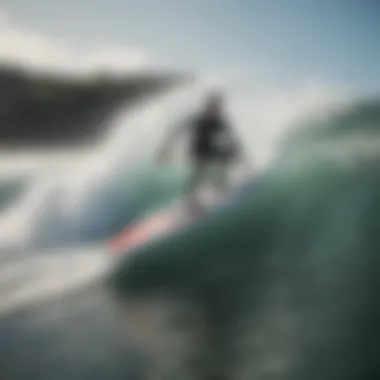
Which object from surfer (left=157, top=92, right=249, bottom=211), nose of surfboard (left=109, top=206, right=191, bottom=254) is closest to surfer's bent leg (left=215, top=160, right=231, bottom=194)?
surfer (left=157, top=92, right=249, bottom=211)

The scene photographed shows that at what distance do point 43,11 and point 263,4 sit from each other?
44 centimetres

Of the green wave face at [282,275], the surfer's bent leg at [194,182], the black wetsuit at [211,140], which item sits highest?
the black wetsuit at [211,140]

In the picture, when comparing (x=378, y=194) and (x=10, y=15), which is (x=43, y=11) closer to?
(x=10, y=15)

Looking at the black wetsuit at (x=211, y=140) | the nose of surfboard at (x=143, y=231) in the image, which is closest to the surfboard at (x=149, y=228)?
the nose of surfboard at (x=143, y=231)

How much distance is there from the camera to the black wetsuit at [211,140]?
1.26 metres

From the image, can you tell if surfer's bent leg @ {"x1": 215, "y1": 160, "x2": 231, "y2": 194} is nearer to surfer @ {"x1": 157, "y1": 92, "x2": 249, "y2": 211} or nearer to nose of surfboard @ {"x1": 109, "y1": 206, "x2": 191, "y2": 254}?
surfer @ {"x1": 157, "y1": 92, "x2": 249, "y2": 211}

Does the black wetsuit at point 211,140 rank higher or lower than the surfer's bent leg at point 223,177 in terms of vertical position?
higher

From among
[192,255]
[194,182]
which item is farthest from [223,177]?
[192,255]

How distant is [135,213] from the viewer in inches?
48.8

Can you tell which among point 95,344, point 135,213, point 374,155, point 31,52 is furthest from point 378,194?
point 31,52

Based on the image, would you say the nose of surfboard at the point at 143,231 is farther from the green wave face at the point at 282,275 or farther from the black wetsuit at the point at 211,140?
the black wetsuit at the point at 211,140

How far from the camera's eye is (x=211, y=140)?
1.27 m

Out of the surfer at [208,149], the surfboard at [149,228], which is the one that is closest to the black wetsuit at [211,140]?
the surfer at [208,149]

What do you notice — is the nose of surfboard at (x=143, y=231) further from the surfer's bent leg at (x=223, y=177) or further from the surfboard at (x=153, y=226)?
the surfer's bent leg at (x=223, y=177)
